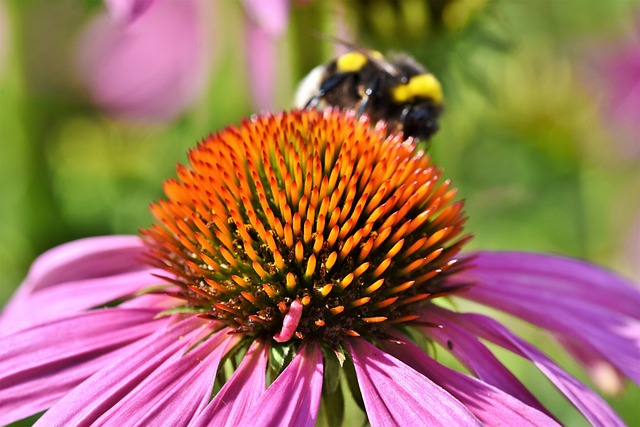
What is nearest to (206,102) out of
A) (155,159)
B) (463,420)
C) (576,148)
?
(155,159)

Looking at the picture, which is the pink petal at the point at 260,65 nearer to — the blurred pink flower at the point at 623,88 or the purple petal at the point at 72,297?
the purple petal at the point at 72,297

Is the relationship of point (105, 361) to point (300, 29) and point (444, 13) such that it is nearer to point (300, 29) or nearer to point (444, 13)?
point (300, 29)

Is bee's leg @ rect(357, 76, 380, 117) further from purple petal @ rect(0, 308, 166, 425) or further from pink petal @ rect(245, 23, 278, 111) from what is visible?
pink petal @ rect(245, 23, 278, 111)

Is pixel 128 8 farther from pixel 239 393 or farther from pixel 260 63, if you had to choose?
pixel 260 63

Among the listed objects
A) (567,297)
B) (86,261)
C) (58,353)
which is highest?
(567,297)

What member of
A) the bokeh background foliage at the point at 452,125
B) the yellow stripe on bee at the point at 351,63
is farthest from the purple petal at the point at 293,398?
the bokeh background foliage at the point at 452,125

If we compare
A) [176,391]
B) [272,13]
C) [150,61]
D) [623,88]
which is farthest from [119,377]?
[623,88]
